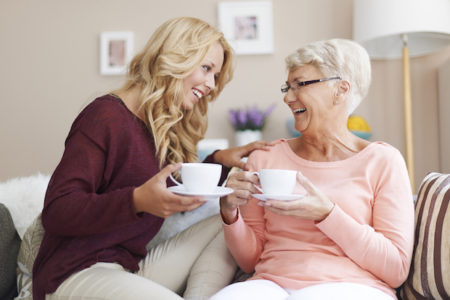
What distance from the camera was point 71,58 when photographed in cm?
308

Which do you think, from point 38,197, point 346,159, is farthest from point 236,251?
point 38,197

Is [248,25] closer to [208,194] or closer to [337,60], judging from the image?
[337,60]

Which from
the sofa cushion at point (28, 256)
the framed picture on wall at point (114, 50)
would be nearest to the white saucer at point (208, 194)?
the sofa cushion at point (28, 256)

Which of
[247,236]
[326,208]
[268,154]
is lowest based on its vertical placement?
[247,236]

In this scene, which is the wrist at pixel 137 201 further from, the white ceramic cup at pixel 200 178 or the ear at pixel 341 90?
the ear at pixel 341 90

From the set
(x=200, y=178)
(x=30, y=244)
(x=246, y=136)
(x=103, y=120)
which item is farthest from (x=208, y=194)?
(x=246, y=136)

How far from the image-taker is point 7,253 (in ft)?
4.77

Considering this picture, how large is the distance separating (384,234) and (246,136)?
1692 mm

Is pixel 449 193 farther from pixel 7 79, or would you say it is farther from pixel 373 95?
pixel 7 79

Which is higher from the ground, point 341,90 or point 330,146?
point 341,90

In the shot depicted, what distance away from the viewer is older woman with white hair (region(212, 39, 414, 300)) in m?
1.06

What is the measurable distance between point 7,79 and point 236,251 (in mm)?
2613

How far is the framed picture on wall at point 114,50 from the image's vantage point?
302 centimetres

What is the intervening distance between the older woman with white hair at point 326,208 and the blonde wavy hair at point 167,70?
0.29 metres
